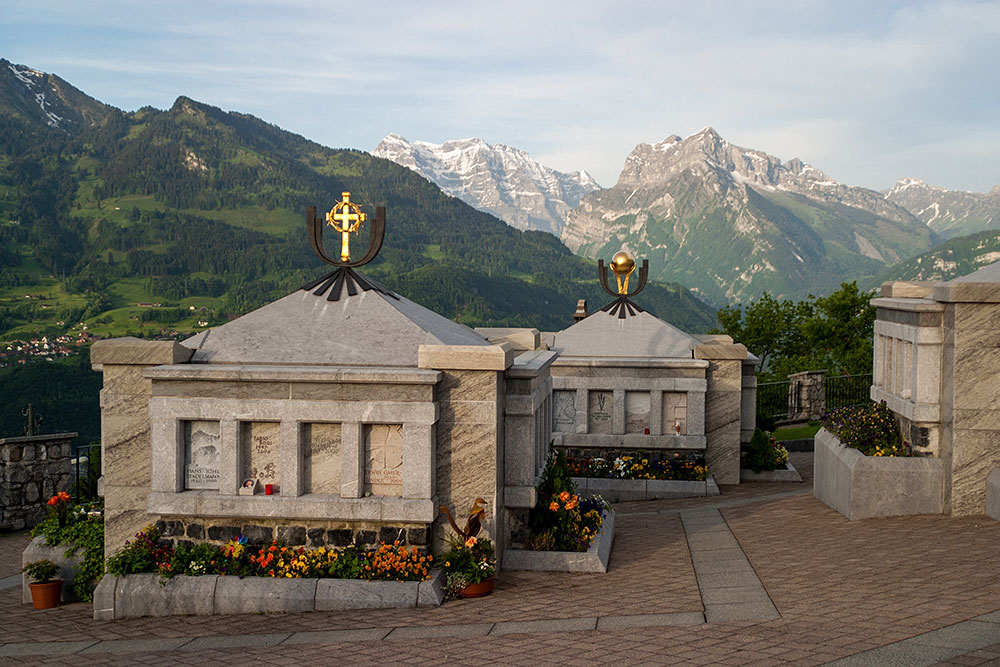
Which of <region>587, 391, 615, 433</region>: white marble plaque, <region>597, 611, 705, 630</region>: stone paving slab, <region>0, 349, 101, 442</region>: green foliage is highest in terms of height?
<region>587, 391, 615, 433</region>: white marble plaque

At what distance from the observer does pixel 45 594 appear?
1149cm

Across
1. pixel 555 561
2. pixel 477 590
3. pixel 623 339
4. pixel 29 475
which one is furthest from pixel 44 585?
pixel 623 339

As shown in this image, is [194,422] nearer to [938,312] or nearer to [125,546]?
[125,546]

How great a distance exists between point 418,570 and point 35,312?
5285 inches

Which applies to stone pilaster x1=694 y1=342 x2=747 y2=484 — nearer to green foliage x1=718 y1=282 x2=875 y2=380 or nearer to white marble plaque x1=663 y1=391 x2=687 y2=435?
white marble plaque x1=663 y1=391 x2=687 y2=435

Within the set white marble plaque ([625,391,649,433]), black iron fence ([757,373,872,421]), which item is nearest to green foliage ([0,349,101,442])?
black iron fence ([757,373,872,421])

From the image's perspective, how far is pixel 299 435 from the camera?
1120cm

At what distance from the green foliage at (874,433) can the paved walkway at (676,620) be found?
1582 millimetres

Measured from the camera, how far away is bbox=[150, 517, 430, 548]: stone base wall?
440 inches

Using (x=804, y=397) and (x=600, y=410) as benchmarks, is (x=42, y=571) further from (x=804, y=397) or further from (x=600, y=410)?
(x=804, y=397)

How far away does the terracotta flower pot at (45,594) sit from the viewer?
11.5 metres

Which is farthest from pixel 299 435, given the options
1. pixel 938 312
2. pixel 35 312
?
pixel 35 312

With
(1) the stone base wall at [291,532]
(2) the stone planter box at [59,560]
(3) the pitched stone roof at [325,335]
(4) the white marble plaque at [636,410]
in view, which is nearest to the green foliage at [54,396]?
(4) the white marble plaque at [636,410]

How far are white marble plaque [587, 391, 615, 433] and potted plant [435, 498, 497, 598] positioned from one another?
833 centimetres
